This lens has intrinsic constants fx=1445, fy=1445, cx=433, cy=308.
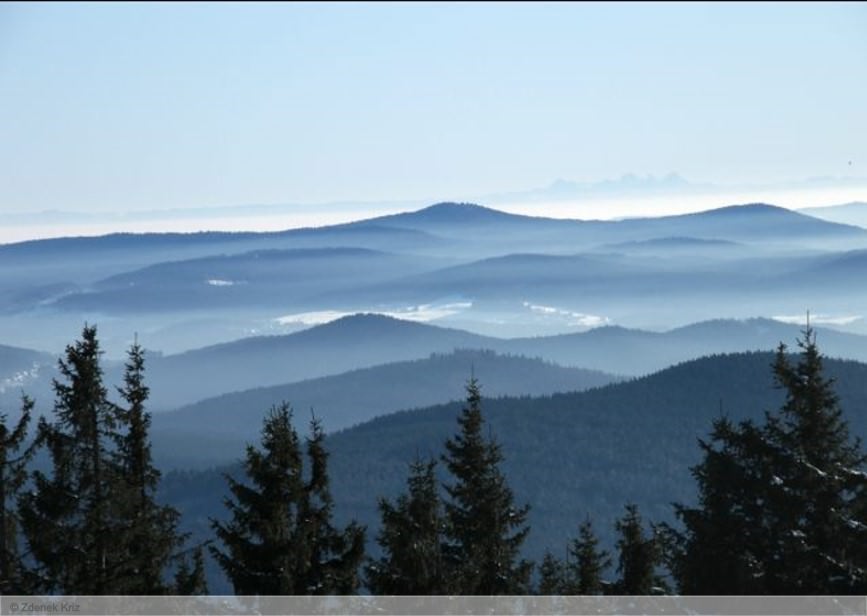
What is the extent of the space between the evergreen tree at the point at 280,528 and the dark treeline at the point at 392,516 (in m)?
0.04

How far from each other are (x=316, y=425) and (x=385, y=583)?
172 inches

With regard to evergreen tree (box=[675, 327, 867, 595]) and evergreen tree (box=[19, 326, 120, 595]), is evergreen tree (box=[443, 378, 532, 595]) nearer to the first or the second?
evergreen tree (box=[675, 327, 867, 595])

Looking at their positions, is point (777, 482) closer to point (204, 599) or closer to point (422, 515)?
point (422, 515)

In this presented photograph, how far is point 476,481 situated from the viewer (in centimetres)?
3703

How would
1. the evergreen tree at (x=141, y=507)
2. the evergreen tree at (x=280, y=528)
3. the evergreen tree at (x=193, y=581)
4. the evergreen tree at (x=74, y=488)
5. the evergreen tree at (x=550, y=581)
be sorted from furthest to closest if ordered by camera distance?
the evergreen tree at (x=550, y=581) < the evergreen tree at (x=193, y=581) < the evergreen tree at (x=141, y=507) < the evergreen tree at (x=74, y=488) < the evergreen tree at (x=280, y=528)

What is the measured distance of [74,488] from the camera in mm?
34562

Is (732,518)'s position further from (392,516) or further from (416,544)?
(392,516)

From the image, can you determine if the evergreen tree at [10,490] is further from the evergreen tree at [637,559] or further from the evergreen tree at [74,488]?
the evergreen tree at [637,559]

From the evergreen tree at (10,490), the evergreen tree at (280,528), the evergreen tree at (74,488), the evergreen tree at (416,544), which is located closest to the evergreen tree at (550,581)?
the evergreen tree at (416,544)

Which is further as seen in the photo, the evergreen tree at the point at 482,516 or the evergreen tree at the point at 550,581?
the evergreen tree at the point at 550,581

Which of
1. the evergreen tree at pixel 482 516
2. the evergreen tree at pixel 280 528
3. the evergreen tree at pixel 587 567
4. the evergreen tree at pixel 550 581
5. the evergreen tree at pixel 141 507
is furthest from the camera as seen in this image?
the evergreen tree at pixel 587 567

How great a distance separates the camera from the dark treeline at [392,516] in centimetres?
3259

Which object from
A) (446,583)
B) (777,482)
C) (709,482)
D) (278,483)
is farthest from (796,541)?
(278,483)

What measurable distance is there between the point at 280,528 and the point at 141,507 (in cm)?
573
